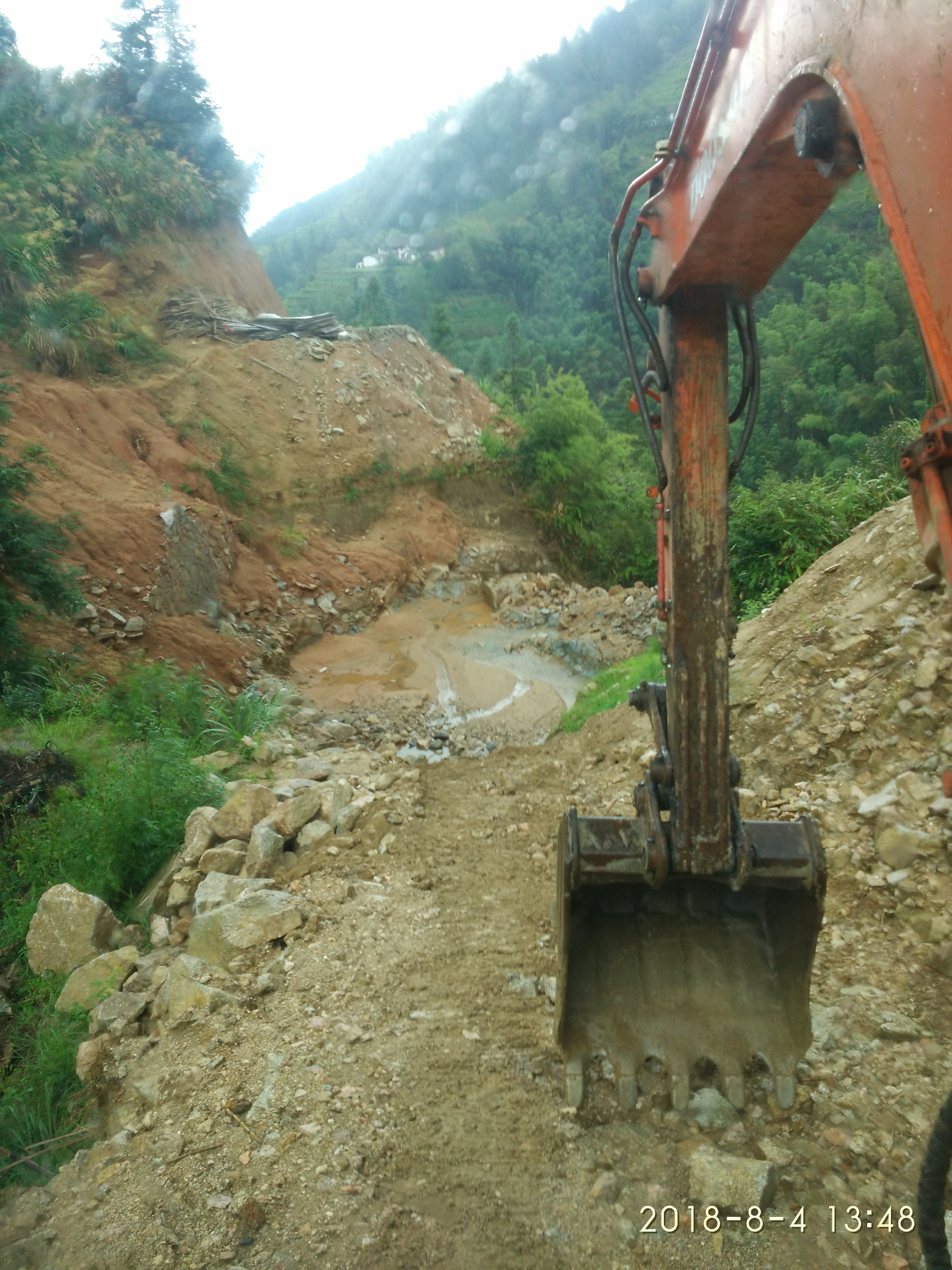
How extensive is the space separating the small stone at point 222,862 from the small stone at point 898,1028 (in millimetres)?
3234

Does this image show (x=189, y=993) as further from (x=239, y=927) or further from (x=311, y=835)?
(x=311, y=835)

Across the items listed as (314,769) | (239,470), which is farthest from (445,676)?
(239,470)

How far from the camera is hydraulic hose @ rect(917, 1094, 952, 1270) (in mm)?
1414

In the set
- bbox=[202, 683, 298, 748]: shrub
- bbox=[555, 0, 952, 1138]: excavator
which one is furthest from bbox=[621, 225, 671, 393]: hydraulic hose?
bbox=[202, 683, 298, 748]: shrub

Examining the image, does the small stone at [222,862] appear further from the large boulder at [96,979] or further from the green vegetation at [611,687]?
the green vegetation at [611,687]

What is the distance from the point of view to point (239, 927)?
3779 millimetres

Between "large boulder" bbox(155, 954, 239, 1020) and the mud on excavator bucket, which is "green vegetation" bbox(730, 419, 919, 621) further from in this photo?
"large boulder" bbox(155, 954, 239, 1020)

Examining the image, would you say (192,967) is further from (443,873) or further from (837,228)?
(837,228)

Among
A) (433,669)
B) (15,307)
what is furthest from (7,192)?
(433,669)

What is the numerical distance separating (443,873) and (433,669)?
6.38 meters

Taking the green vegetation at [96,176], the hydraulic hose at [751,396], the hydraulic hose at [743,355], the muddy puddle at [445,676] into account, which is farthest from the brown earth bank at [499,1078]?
the green vegetation at [96,176]

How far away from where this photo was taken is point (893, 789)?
12.7 ft
